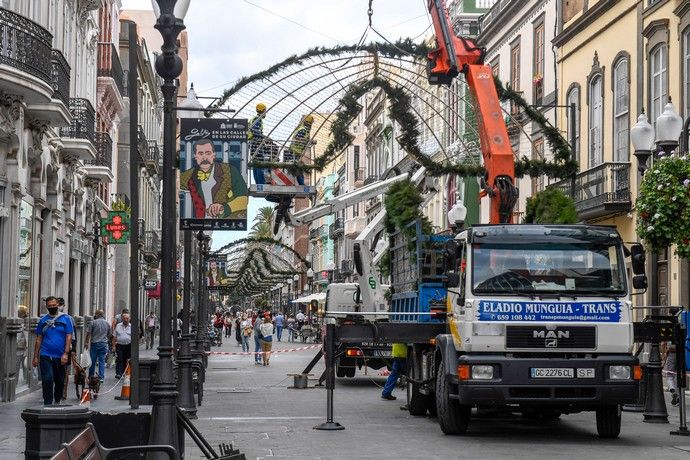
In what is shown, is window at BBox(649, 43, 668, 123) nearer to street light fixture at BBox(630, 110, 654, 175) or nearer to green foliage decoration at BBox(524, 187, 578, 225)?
green foliage decoration at BBox(524, 187, 578, 225)

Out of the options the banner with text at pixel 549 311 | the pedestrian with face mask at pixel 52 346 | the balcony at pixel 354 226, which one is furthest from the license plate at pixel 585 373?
the balcony at pixel 354 226

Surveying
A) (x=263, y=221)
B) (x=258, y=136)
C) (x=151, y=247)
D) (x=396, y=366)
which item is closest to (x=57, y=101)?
(x=258, y=136)

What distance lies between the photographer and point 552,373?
15.4m

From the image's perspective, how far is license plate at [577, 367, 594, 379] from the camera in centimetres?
1538

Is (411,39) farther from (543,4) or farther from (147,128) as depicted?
(147,128)

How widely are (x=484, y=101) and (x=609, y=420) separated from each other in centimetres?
528

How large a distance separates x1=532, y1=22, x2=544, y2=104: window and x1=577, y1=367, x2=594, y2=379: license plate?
24652mm

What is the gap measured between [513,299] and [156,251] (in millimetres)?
51607

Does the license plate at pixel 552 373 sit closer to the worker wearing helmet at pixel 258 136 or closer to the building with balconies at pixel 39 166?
the worker wearing helmet at pixel 258 136

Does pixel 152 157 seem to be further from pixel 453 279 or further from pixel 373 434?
pixel 453 279

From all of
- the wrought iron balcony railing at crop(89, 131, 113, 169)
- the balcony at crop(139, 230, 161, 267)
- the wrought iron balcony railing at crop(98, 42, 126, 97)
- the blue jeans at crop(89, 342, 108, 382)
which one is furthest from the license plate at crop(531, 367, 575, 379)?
the balcony at crop(139, 230, 161, 267)

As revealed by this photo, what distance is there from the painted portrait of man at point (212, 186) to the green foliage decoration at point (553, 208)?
4.84 meters

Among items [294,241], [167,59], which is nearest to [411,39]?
[167,59]

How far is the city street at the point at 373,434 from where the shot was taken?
14.4 metres
